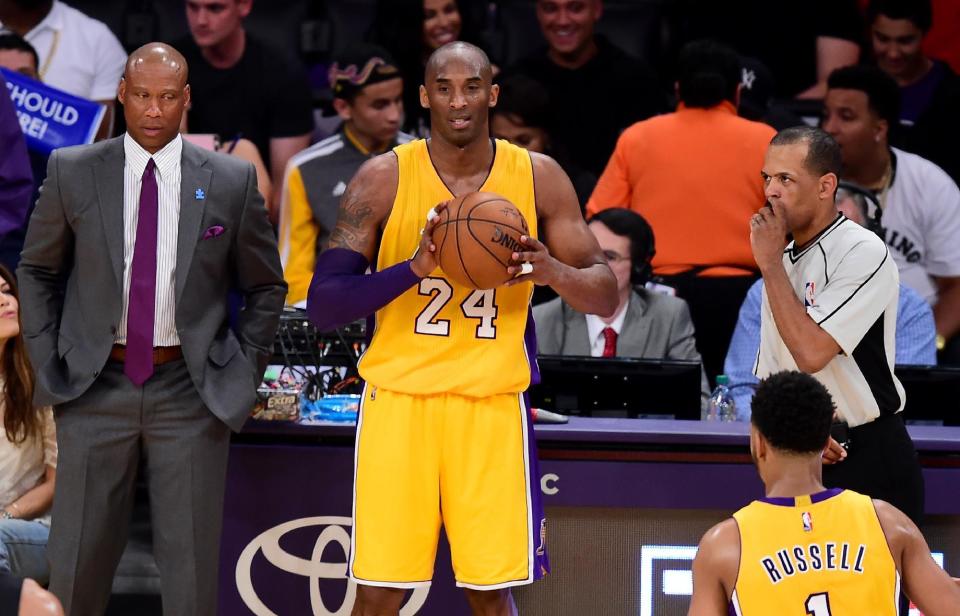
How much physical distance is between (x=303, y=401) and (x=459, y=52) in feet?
4.87

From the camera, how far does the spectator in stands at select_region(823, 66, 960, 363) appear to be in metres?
7.06

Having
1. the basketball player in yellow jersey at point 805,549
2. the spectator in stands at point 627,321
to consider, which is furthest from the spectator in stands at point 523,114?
the basketball player in yellow jersey at point 805,549

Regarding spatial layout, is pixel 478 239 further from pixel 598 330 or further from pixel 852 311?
pixel 598 330

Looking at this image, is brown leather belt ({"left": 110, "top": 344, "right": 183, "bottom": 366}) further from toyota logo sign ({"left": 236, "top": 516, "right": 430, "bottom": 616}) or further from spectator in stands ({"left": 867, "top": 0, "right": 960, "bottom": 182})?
spectator in stands ({"left": 867, "top": 0, "right": 960, "bottom": 182})

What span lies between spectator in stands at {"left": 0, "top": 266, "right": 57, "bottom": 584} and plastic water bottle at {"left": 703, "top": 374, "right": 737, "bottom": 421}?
247cm

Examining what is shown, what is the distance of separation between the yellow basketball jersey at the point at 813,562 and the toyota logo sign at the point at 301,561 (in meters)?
1.97

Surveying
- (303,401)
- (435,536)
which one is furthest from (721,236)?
(435,536)

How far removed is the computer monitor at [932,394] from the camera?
5.34 metres

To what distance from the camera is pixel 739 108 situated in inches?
299

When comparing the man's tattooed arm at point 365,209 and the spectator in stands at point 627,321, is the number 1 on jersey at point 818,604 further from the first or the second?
the spectator in stands at point 627,321

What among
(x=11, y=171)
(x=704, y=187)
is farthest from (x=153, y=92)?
(x=704, y=187)

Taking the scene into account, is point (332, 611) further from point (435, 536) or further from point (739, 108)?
point (739, 108)

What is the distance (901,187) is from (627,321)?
1.79 m

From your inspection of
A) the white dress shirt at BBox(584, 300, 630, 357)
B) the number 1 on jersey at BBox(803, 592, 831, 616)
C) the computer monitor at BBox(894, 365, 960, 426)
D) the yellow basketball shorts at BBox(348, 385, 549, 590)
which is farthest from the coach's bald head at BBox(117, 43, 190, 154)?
the computer monitor at BBox(894, 365, 960, 426)
